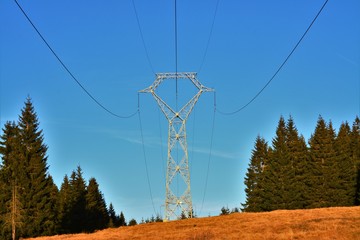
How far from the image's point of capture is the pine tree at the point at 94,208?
296 ft

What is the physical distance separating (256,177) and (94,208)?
1212 inches

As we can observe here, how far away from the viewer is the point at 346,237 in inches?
1125

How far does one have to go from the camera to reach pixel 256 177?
9100 cm

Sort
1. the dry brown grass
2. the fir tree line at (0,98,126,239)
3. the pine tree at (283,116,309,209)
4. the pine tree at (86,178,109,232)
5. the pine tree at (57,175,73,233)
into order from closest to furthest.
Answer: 1. the dry brown grass
2. the fir tree line at (0,98,126,239)
3. the pine tree at (57,175,73,233)
4. the pine tree at (283,116,309,209)
5. the pine tree at (86,178,109,232)

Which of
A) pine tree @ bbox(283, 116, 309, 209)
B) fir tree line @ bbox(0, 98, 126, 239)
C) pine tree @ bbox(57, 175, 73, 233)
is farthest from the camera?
pine tree @ bbox(283, 116, 309, 209)

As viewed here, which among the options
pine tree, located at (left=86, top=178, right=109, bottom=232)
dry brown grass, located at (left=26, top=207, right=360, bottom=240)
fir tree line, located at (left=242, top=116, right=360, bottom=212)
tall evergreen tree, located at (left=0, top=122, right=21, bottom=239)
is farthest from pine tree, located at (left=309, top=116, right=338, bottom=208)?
tall evergreen tree, located at (left=0, top=122, right=21, bottom=239)

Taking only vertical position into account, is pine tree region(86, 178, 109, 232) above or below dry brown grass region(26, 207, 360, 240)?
above

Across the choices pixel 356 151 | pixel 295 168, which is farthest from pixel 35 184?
pixel 356 151

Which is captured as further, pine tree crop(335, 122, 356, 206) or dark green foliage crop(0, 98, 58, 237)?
pine tree crop(335, 122, 356, 206)

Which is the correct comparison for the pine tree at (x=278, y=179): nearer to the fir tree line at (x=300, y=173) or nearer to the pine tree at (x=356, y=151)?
the fir tree line at (x=300, y=173)

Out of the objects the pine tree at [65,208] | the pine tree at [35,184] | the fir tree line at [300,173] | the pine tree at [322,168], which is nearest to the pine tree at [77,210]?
the pine tree at [65,208]

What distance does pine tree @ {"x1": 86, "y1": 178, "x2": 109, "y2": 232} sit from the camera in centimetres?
9013

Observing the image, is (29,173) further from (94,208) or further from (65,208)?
(94,208)

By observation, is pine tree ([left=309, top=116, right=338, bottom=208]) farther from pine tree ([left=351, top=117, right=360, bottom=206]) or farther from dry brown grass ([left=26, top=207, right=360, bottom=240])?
dry brown grass ([left=26, top=207, right=360, bottom=240])
